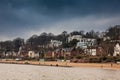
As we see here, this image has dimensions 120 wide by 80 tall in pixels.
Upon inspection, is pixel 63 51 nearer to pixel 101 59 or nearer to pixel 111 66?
pixel 101 59

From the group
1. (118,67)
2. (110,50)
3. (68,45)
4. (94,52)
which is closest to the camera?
(118,67)

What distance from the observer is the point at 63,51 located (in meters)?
162

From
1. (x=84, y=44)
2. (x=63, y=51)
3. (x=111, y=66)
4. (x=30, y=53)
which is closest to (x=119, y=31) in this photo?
(x=84, y=44)

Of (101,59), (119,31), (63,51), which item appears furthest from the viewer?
(119,31)

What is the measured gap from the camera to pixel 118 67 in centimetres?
7675

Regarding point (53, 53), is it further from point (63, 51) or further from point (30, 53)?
point (30, 53)

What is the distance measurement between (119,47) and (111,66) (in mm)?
53099

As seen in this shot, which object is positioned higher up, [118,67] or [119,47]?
[119,47]

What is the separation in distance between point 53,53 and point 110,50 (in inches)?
1775

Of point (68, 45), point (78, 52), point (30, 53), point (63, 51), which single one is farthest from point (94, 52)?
point (30, 53)

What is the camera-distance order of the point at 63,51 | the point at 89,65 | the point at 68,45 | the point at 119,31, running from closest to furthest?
1. the point at 89,65
2. the point at 63,51
3. the point at 68,45
4. the point at 119,31

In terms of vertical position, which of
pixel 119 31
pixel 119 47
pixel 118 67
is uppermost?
pixel 119 31

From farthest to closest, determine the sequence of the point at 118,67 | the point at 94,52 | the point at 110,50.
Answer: the point at 94,52 < the point at 110,50 < the point at 118,67

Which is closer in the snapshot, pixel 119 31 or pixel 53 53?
pixel 53 53
